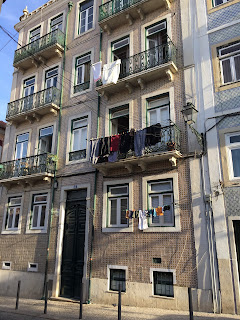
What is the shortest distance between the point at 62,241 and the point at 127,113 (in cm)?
621

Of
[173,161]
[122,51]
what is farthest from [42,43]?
[173,161]

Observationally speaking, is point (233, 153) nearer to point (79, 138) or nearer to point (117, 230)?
point (117, 230)

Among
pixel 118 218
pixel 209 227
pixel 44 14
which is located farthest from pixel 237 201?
pixel 44 14

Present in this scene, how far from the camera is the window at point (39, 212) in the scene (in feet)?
45.1

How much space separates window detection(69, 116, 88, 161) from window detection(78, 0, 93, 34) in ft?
17.4

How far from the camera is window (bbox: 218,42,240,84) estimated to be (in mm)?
10278

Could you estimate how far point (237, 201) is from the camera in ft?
29.6

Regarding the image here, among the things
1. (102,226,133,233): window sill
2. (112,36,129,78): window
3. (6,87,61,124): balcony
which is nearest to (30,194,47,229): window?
(102,226,133,233): window sill

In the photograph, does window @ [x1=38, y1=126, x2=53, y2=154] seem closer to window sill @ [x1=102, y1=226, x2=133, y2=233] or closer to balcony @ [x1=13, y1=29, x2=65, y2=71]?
balcony @ [x1=13, y1=29, x2=65, y2=71]

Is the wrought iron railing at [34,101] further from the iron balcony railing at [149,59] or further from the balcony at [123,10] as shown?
the balcony at [123,10]

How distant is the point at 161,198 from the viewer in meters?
10.7

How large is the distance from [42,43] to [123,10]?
5.68m

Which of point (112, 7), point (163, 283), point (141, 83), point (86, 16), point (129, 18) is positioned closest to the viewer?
point (163, 283)

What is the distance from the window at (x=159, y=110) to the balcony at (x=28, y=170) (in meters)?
5.05
